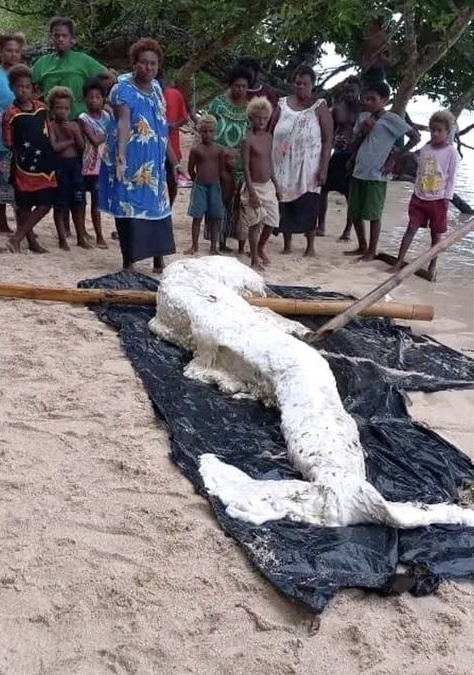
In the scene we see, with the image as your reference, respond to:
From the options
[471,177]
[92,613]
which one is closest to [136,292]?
[92,613]

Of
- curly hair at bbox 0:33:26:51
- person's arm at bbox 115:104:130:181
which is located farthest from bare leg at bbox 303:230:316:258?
curly hair at bbox 0:33:26:51

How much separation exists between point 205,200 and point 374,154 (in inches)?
56.8

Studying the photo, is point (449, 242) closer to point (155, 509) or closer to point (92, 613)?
point (155, 509)

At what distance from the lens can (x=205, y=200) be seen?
589 centimetres

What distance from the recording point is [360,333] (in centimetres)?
451

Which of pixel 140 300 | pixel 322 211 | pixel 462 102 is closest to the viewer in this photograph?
pixel 140 300

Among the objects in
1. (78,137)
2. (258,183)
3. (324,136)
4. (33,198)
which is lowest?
(33,198)

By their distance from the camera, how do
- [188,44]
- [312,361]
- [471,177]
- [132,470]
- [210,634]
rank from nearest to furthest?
1. [210,634]
2. [132,470]
3. [312,361]
4. [188,44]
5. [471,177]

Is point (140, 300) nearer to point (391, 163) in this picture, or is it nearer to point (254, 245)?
point (254, 245)

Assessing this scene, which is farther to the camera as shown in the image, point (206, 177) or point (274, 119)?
point (274, 119)

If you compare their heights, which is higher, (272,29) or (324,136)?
(272,29)

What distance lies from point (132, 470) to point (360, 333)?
7.06 ft

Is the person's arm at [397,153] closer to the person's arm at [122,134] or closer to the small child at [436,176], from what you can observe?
the small child at [436,176]

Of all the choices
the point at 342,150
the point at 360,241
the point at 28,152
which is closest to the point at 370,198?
the point at 360,241
